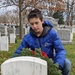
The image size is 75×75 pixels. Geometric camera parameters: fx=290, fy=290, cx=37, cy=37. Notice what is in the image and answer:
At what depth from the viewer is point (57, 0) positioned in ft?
94.8

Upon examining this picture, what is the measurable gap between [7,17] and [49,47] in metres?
85.6

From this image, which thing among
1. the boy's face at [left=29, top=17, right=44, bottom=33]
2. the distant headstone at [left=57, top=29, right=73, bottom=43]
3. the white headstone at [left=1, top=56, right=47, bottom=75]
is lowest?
the distant headstone at [left=57, top=29, right=73, bottom=43]

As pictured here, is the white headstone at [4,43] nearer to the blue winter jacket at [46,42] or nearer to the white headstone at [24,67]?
the blue winter jacket at [46,42]

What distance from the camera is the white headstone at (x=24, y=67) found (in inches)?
105

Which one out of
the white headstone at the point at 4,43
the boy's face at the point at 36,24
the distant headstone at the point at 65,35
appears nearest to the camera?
the boy's face at the point at 36,24

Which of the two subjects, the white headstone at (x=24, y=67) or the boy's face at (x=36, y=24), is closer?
the white headstone at (x=24, y=67)

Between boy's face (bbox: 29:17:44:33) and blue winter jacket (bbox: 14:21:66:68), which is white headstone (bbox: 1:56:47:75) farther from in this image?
blue winter jacket (bbox: 14:21:66:68)

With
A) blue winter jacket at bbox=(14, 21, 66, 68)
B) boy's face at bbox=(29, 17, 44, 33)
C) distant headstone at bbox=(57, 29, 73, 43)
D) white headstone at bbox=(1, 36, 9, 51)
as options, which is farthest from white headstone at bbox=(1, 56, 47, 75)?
distant headstone at bbox=(57, 29, 73, 43)

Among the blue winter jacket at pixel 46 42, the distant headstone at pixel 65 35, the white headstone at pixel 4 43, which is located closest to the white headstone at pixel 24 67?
the blue winter jacket at pixel 46 42

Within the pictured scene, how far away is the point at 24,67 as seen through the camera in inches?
106

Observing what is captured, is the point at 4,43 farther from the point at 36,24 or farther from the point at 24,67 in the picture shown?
the point at 24,67

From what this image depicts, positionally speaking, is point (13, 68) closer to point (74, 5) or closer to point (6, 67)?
point (6, 67)

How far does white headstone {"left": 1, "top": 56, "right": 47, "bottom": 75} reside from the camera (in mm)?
2676

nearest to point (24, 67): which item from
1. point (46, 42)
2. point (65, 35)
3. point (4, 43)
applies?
point (46, 42)
